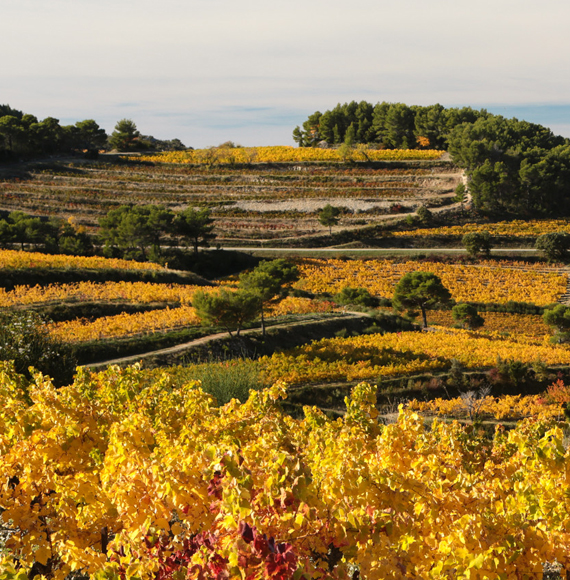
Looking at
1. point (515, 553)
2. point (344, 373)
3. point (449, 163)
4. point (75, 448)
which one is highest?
point (449, 163)

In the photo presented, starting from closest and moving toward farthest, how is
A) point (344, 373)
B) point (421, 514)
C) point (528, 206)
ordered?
point (421, 514) → point (344, 373) → point (528, 206)

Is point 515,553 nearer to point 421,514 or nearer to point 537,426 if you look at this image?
point 421,514

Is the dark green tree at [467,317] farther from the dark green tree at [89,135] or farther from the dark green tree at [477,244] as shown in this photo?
the dark green tree at [89,135]

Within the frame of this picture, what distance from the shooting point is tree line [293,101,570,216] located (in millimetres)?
75500

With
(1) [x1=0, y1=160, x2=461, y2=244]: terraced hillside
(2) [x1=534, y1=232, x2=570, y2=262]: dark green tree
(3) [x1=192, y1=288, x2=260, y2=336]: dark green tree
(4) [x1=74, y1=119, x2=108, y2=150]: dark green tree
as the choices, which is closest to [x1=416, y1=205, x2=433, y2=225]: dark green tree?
(1) [x1=0, y1=160, x2=461, y2=244]: terraced hillside

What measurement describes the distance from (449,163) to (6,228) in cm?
6720

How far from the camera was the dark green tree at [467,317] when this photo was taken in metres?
36.2

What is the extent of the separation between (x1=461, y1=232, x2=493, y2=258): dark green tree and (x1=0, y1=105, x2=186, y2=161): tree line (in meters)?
69.9

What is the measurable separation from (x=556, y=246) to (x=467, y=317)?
22.7m

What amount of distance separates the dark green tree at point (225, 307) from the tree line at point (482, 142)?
55.0m

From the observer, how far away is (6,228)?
4666 centimetres

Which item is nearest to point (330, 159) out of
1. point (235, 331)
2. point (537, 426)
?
point (235, 331)

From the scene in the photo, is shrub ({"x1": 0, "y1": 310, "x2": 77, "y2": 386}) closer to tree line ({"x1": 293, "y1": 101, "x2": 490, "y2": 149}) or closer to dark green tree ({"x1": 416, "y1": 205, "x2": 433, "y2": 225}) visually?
dark green tree ({"x1": 416, "y1": 205, "x2": 433, "y2": 225})

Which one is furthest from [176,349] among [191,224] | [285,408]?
[191,224]
